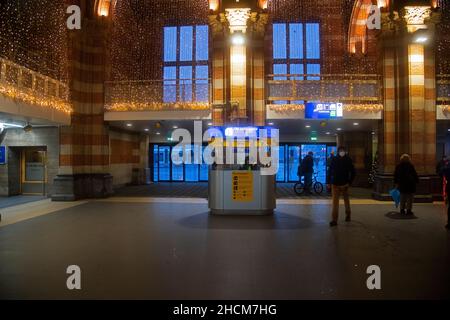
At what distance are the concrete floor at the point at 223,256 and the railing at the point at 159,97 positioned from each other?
514 cm

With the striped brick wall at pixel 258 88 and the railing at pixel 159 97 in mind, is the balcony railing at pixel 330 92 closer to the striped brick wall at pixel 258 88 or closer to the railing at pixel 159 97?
the striped brick wall at pixel 258 88

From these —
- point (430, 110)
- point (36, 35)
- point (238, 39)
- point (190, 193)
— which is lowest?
point (190, 193)

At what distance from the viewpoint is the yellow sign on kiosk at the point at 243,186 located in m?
9.32

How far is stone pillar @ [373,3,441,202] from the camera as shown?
12.1 metres

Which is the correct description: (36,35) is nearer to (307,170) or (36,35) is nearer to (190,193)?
(190,193)

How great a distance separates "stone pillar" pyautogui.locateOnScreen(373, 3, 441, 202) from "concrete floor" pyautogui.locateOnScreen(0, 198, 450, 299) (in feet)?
11.4

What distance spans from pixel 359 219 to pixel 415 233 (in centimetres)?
167

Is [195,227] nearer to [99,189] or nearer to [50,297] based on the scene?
[50,297]

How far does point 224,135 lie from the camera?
1188cm

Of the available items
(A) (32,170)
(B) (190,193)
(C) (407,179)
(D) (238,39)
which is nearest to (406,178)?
(C) (407,179)

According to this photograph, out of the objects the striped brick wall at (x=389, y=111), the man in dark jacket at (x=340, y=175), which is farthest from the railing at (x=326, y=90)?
the man in dark jacket at (x=340, y=175)

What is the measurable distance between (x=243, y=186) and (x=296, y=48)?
14807 millimetres

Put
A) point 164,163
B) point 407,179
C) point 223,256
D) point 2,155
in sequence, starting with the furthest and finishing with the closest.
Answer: point 164,163, point 2,155, point 407,179, point 223,256
